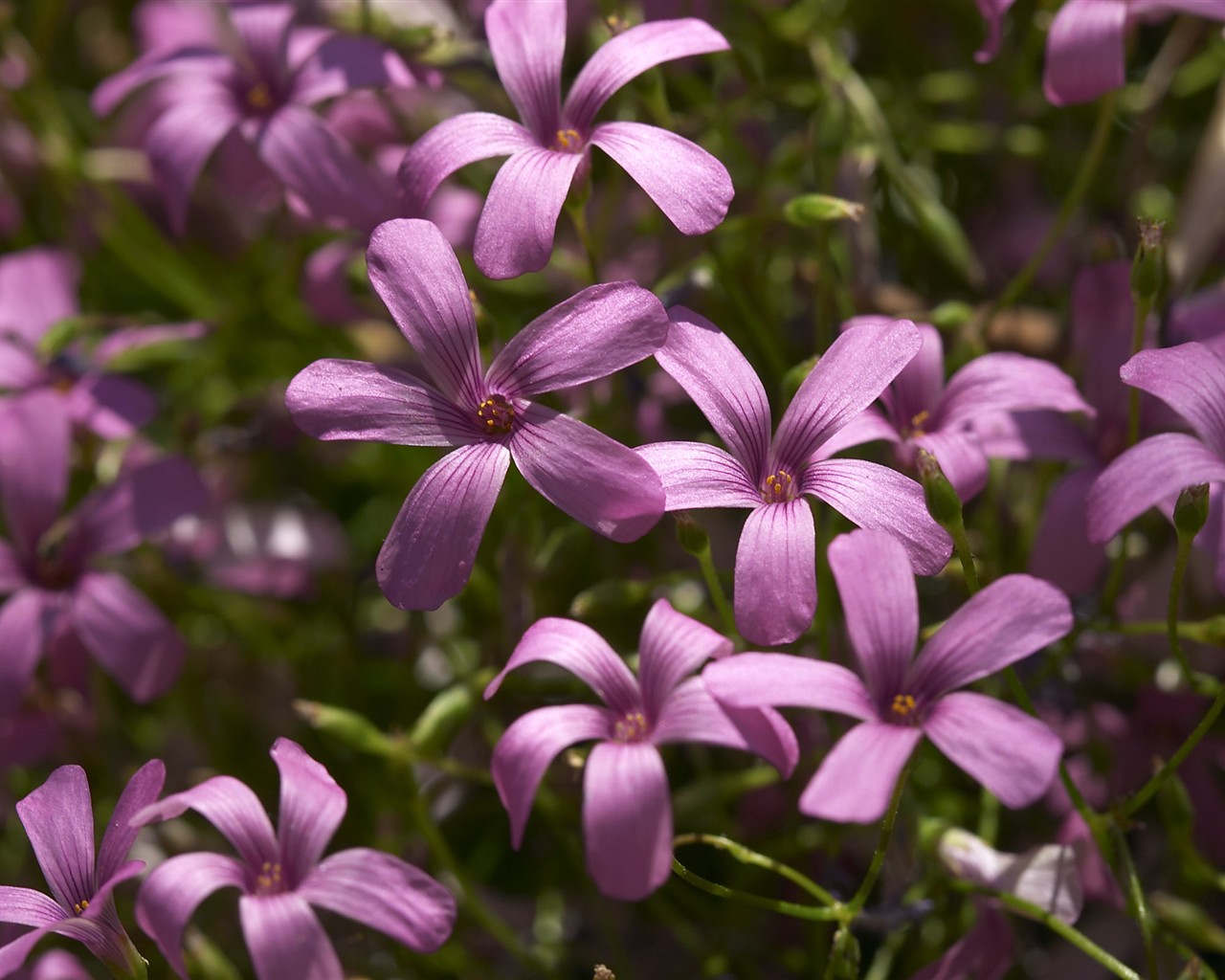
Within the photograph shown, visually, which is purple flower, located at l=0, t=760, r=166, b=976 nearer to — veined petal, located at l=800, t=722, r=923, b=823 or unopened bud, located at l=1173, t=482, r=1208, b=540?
veined petal, located at l=800, t=722, r=923, b=823

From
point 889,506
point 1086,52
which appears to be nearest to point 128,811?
point 889,506

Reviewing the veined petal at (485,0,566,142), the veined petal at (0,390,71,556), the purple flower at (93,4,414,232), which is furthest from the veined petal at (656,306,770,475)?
the veined petal at (0,390,71,556)

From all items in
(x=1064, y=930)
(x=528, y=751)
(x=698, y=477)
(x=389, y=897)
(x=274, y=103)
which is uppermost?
(x=274, y=103)

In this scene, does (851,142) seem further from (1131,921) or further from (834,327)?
(1131,921)

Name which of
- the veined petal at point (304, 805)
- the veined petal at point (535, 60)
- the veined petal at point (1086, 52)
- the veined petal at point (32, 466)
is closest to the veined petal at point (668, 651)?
the veined petal at point (304, 805)

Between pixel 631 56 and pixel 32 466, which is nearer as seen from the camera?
pixel 631 56

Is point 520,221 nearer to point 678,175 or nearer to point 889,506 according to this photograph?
point 678,175

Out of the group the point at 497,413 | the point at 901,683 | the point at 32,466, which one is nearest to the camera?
the point at 901,683

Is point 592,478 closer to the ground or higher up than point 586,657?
higher up

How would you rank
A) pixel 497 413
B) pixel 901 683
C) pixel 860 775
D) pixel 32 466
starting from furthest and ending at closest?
pixel 32 466, pixel 497 413, pixel 901 683, pixel 860 775
